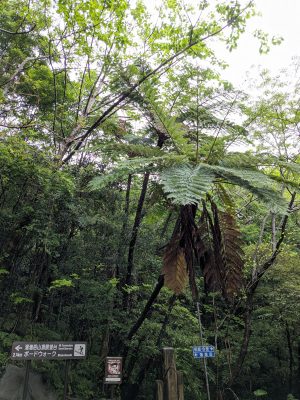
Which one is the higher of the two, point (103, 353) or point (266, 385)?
point (103, 353)

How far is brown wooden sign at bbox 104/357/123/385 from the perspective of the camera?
5.27 m

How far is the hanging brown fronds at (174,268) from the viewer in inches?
129

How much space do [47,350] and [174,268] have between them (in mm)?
2574

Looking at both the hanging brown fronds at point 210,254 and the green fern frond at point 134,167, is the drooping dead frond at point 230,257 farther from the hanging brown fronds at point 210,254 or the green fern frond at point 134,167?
the green fern frond at point 134,167

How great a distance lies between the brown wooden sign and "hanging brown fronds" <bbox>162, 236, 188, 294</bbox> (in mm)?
2746

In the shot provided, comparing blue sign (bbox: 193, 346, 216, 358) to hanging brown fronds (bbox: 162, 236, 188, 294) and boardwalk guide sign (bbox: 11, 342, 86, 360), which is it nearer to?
boardwalk guide sign (bbox: 11, 342, 86, 360)

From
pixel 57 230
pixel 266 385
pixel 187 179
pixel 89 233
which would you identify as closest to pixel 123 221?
pixel 89 233

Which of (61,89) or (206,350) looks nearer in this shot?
(206,350)

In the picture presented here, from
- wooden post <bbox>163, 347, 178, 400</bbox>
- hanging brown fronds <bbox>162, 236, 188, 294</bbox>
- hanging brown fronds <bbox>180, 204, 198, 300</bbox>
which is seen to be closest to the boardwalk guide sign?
wooden post <bbox>163, 347, 178, 400</bbox>

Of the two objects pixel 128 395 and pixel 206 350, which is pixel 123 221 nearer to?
pixel 206 350

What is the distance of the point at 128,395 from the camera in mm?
7293

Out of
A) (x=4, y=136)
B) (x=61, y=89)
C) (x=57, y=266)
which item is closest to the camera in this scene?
(x=4, y=136)

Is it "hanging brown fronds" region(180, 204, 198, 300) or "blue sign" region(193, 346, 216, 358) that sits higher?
"hanging brown fronds" region(180, 204, 198, 300)

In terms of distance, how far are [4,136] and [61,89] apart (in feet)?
10.5
